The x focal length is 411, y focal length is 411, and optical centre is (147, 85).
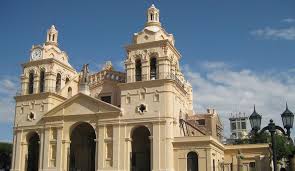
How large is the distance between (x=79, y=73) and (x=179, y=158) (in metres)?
20.0

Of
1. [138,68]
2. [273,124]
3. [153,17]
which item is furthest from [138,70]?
[273,124]

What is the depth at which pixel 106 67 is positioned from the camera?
166 ft

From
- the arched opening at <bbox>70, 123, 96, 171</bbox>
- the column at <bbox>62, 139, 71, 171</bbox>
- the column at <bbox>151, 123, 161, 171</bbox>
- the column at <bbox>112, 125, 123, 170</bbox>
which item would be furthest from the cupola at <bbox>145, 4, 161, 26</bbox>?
the column at <bbox>62, 139, 71, 171</bbox>

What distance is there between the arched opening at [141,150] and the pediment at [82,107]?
3977 mm

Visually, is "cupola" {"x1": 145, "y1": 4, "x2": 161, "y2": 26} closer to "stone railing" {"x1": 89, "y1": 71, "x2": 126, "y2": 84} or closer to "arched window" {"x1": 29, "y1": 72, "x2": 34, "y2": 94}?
"stone railing" {"x1": 89, "y1": 71, "x2": 126, "y2": 84}

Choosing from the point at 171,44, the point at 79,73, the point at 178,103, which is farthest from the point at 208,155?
the point at 79,73

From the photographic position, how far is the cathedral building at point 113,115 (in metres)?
42.2

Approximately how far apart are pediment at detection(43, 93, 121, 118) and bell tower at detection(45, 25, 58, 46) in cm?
1030

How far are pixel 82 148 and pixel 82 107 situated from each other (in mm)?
6335

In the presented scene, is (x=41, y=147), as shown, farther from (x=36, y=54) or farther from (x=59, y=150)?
(x=36, y=54)

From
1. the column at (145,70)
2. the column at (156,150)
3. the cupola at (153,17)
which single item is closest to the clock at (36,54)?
the cupola at (153,17)

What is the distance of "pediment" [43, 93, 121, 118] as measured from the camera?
1772 inches

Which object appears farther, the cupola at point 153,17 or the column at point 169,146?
the cupola at point 153,17

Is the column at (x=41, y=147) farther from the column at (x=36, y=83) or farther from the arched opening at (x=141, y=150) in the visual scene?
the arched opening at (x=141, y=150)
